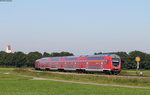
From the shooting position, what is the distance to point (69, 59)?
243 ft

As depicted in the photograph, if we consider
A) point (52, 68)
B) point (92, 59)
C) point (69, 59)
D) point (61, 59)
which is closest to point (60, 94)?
point (92, 59)

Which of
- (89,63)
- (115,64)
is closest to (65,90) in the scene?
(115,64)

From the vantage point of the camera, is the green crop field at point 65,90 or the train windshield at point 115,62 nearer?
the green crop field at point 65,90

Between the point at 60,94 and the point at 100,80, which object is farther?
the point at 100,80

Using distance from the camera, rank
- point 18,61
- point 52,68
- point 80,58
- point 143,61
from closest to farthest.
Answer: point 80,58
point 52,68
point 143,61
point 18,61

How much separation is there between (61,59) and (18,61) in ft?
368

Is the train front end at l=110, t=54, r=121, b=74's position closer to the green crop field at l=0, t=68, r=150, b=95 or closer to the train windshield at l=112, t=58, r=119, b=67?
the train windshield at l=112, t=58, r=119, b=67

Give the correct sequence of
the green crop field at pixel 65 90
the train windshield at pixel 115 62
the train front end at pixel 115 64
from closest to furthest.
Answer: the green crop field at pixel 65 90
the train front end at pixel 115 64
the train windshield at pixel 115 62

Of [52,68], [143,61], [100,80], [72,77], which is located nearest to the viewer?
[100,80]

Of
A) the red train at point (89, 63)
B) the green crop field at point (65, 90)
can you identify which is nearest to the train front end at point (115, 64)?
the red train at point (89, 63)

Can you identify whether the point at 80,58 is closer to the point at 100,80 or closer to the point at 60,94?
the point at 100,80

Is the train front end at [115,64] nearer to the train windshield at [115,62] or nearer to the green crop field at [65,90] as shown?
the train windshield at [115,62]

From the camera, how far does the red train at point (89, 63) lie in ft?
185

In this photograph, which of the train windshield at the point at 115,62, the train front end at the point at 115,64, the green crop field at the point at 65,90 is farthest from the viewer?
the train windshield at the point at 115,62
